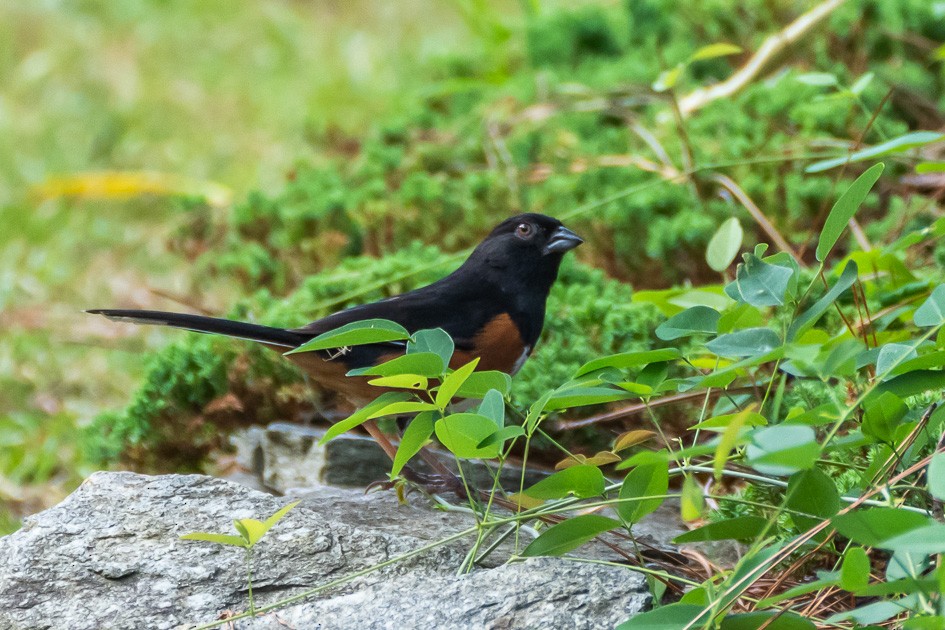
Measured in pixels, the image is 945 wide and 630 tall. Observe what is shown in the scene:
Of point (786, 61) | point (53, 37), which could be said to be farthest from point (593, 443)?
point (53, 37)

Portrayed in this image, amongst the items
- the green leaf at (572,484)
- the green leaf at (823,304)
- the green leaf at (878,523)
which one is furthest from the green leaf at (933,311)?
the green leaf at (572,484)

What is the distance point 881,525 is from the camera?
1.54 metres

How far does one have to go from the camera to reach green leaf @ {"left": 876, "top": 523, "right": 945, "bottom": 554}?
4.51 ft

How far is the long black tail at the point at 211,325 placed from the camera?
2.45 metres

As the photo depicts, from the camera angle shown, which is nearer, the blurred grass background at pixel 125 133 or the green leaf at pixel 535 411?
the green leaf at pixel 535 411

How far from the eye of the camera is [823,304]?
1.76 m

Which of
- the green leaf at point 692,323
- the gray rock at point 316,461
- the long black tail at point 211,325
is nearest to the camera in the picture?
the green leaf at point 692,323

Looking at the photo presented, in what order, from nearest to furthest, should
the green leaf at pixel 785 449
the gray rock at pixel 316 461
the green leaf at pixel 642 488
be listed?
the green leaf at pixel 785 449
the green leaf at pixel 642 488
the gray rock at pixel 316 461

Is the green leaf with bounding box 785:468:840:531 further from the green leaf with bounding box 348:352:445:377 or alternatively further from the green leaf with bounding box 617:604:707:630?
the green leaf with bounding box 348:352:445:377

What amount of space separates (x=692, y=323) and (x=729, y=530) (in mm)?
375

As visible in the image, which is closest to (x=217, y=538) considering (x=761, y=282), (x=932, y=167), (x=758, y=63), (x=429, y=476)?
(x=761, y=282)

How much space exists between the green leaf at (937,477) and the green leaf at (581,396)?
523 millimetres

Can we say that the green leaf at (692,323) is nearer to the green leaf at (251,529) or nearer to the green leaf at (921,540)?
the green leaf at (921,540)

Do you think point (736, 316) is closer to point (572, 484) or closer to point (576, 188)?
point (572, 484)
